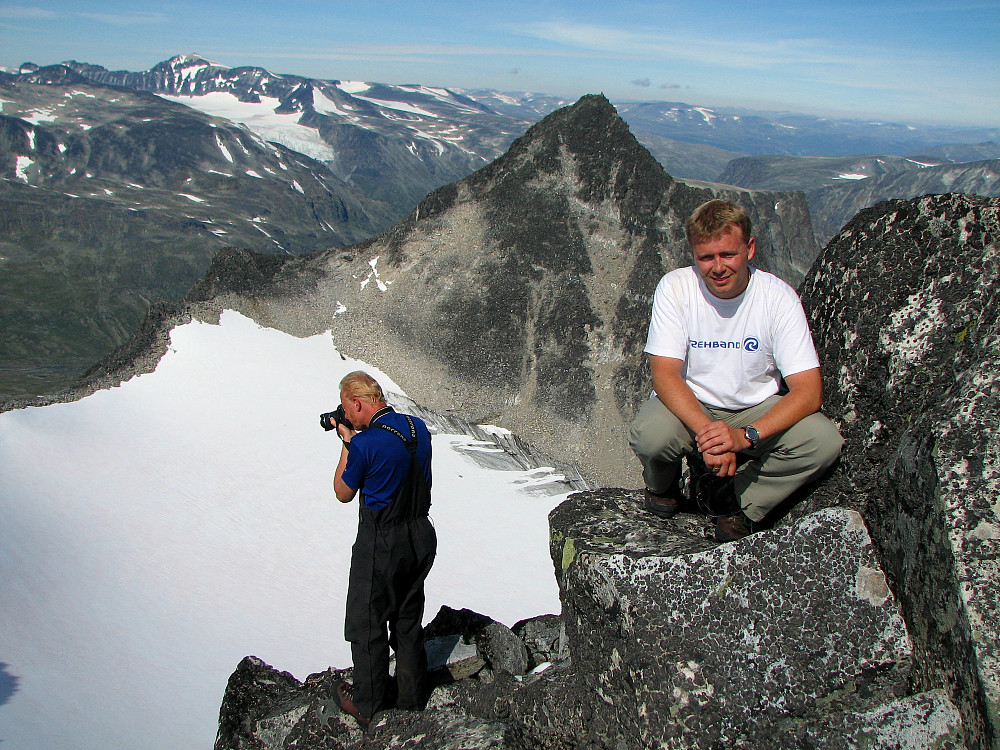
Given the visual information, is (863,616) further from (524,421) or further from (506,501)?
(524,421)

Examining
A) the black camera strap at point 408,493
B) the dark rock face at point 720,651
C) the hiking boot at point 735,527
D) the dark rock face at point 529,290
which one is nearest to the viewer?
the dark rock face at point 720,651

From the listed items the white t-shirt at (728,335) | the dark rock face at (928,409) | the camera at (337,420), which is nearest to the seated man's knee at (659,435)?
the white t-shirt at (728,335)

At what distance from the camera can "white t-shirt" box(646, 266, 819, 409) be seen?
557 cm

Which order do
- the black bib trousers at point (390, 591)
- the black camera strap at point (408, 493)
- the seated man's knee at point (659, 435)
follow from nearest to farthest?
the seated man's knee at point (659, 435) → the black camera strap at point (408, 493) → the black bib trousers at point (390, 591)

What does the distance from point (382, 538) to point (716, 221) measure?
418 cm

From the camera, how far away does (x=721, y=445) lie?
5.20 m

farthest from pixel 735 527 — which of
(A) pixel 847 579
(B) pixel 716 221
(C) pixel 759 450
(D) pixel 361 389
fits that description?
(D) pixel 361 389

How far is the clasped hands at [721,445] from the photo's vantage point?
5.20 m

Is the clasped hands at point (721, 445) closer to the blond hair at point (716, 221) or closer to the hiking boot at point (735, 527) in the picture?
the hiking boot at point (735, 527)

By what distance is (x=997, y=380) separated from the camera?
4438 mm

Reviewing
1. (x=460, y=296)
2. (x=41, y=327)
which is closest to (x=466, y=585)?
(x=460, y=296)

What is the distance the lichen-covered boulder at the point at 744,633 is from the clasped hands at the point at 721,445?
0.59 meters

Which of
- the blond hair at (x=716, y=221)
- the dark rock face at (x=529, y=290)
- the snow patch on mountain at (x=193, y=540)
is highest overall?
the blond hair at (x=716, y=221)

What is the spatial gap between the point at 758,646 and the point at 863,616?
0.76 meters
